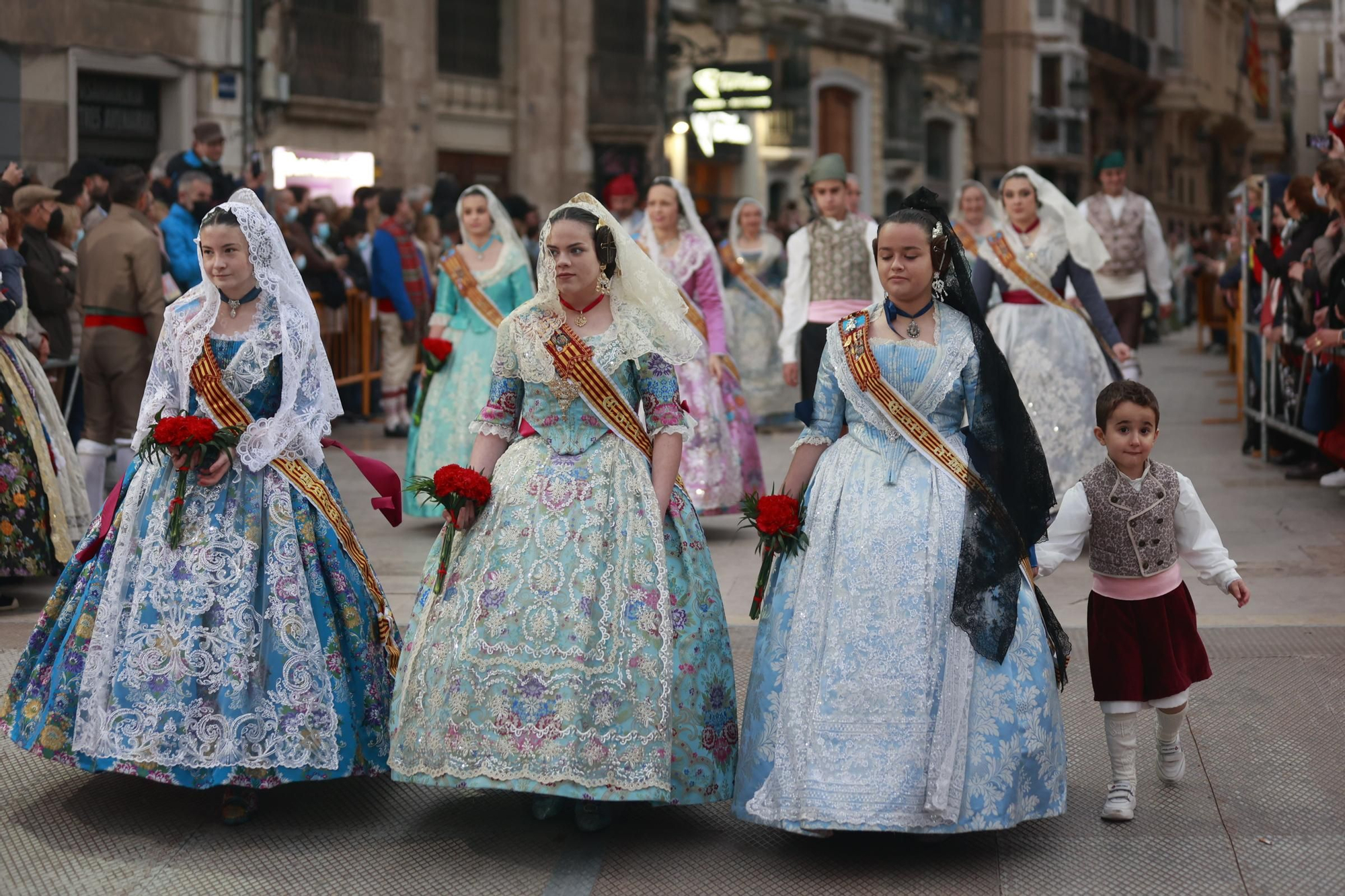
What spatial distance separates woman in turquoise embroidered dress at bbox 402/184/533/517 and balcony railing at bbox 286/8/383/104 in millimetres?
10961

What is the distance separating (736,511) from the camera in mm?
9914

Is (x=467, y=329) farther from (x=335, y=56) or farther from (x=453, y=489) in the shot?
(x=335, y=56)

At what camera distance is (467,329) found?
9.64 metres

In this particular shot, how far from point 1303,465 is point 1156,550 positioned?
6843 millimetres

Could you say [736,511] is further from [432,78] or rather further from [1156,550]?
[432,78]

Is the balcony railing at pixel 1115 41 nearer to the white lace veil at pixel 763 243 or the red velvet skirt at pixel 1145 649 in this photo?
the white lace veil at pixel 763 243

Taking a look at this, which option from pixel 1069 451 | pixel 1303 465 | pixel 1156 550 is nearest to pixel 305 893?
pixel 1156 550

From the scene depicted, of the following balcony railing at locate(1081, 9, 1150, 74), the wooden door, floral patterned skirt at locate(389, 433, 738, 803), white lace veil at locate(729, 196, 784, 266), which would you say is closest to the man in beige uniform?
floral patterned skirt at locate(389, 433, 738, 803)

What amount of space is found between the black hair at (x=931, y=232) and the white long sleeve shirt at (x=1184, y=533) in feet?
2.42

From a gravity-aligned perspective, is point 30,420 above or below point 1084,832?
above

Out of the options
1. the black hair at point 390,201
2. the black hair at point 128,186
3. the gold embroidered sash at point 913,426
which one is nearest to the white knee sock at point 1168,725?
the gold embroidered sash at point 913,426

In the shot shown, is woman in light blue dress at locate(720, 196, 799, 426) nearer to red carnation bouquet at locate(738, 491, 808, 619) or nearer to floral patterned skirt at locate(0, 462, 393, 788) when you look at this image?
floral patterned skirt at locate(0, 462, 393, 788)

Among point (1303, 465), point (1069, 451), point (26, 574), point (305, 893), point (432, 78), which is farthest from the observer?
point (432, 78)

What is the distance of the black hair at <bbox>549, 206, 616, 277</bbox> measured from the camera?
16.5 feet
